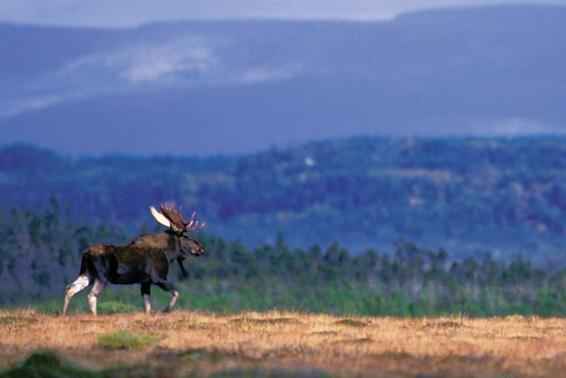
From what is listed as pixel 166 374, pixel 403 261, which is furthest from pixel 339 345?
pixel 403 261

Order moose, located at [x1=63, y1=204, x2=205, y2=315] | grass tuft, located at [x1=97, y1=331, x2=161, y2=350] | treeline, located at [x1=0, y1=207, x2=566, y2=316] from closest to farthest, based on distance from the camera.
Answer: grass tuft, located at [x1=97, y1=331, x2=161, y2=350] < moose, located at [x1=63, y1=204, x2=205, y2=315] < treeline, located at [x1=0, y1=207, x2=566, y2=316]

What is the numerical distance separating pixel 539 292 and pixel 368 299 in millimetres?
8885

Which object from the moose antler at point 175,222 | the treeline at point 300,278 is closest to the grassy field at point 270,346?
the moose antler at point 175,222

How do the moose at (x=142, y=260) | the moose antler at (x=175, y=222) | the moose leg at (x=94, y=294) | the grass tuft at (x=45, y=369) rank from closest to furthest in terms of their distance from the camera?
the grass tuft at (x=45, y=369), the moose leg at (x=94, y=294), the moose at (x=142, y=260), the moose antler at (x=175, y=222)

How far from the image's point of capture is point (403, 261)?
95688 millimetres

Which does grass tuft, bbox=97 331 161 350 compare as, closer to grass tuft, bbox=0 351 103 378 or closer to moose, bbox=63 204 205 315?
grass tuft, bbox=0 351 103 378

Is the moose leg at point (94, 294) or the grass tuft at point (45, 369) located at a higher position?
the moose leg at point (94, 294)

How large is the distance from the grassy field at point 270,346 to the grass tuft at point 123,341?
2 centimetres

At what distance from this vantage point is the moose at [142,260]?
28828 millimetres

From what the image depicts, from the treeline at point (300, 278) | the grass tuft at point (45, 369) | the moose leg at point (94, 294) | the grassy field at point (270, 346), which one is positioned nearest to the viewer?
the grass tuft at point (45, 369)

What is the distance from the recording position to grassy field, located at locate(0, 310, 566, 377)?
63.7 feet

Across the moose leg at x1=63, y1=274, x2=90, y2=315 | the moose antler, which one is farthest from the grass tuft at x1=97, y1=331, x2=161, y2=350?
the moose antler

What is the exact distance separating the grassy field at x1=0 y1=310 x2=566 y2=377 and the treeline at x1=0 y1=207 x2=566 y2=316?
29.1 meters

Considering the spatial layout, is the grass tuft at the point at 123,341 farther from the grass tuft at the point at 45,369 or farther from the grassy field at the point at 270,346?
the grass tuft at the point at 45,369
